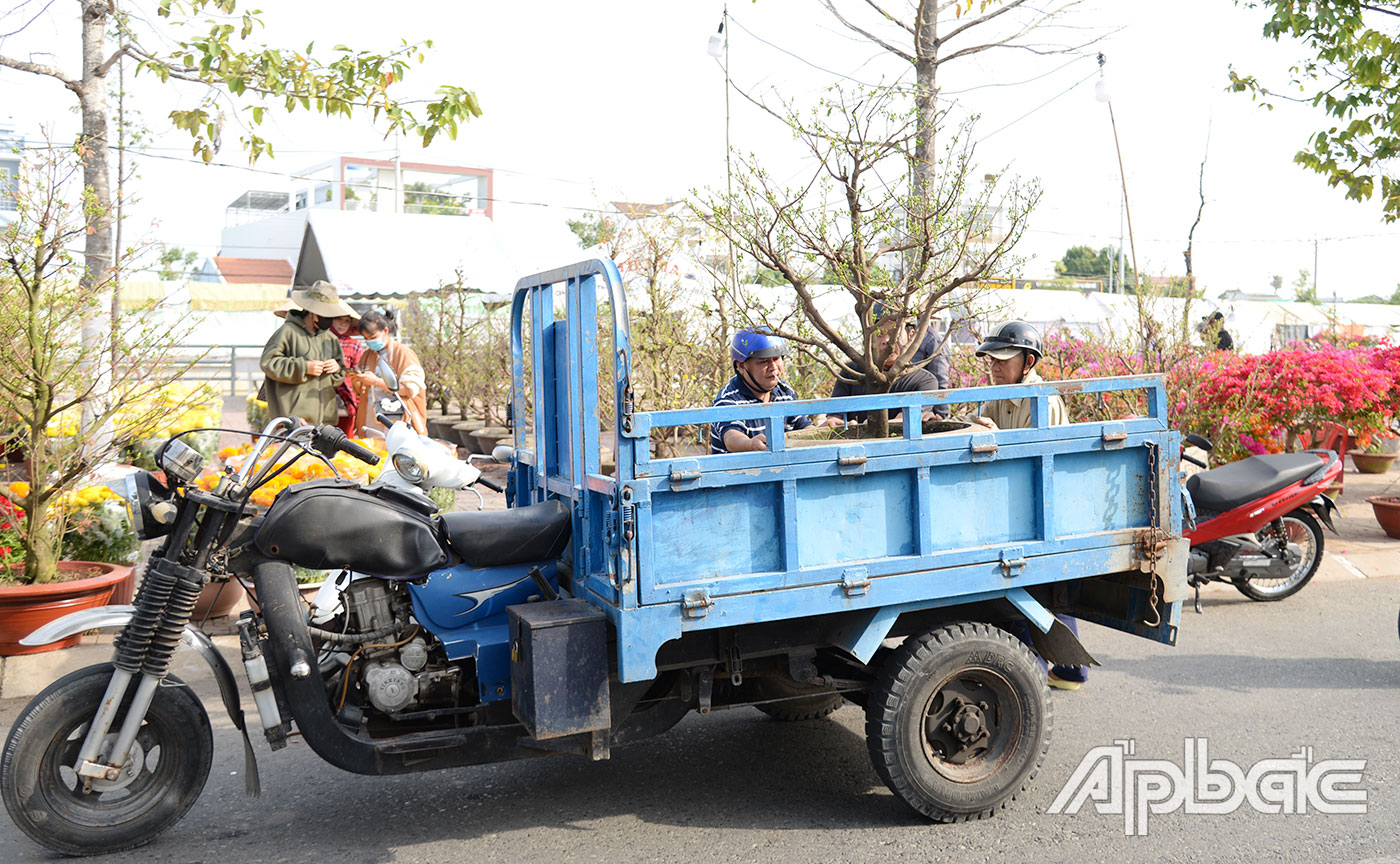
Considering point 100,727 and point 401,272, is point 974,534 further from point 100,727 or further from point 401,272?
point 401,272

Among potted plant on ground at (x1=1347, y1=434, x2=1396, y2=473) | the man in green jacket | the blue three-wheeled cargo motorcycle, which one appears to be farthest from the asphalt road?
potted plant on ground at (x1=1347, y1=434, x2=1396, y2=473)

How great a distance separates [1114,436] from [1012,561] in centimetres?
65

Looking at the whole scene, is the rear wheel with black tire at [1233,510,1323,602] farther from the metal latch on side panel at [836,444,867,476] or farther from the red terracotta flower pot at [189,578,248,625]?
the red terracotta flower pot at [189,578,248,625]

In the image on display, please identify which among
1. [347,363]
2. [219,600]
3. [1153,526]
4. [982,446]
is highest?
[347,363]

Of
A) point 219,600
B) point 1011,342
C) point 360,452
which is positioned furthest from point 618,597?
point 219,600

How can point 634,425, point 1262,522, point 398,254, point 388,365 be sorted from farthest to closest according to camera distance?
point 398,254 → point 388,365 → point 1262,522 → point 634,425

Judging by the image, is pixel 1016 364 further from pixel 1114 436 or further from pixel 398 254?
pixel 398 254

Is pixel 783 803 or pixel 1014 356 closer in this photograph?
pixel 783 803

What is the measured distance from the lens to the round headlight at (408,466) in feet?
12.1

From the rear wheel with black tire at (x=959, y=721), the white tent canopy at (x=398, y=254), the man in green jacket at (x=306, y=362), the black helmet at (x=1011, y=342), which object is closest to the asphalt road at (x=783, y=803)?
the rear wheel with black tire at (x=959, y=721)

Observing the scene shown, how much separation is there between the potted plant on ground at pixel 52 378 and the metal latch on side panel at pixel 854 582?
3891 millimetres

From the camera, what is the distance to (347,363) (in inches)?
322

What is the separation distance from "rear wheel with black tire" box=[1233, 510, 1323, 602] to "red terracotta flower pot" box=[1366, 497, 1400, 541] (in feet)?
7.12

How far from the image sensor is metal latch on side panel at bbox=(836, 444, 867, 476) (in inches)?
142
